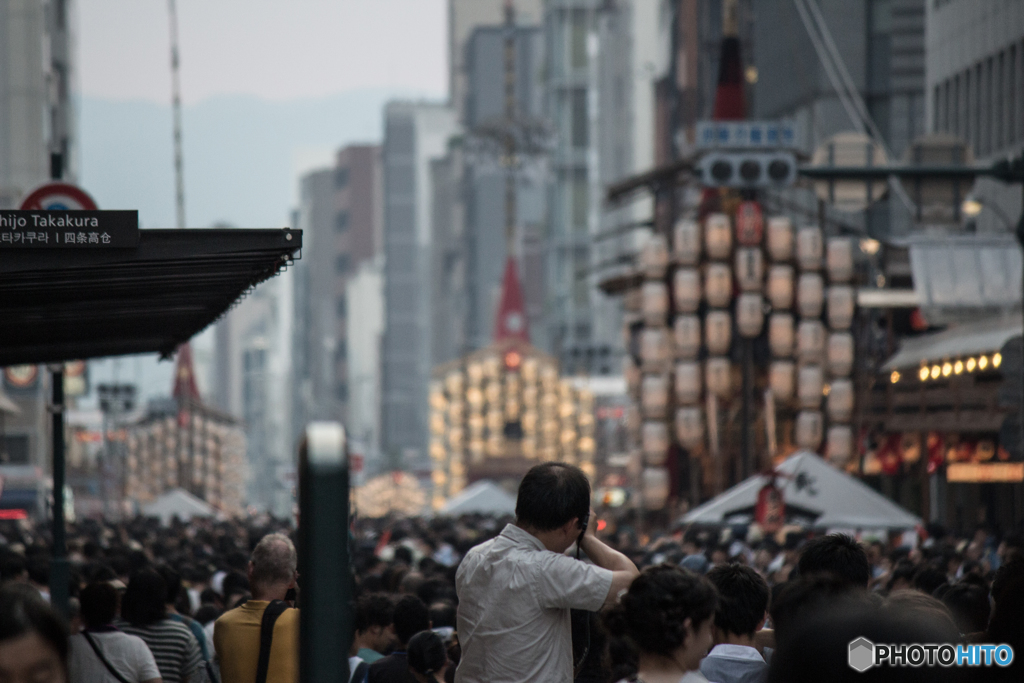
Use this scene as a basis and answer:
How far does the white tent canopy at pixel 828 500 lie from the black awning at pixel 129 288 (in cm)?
1162

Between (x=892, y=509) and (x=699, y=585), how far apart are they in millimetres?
16409

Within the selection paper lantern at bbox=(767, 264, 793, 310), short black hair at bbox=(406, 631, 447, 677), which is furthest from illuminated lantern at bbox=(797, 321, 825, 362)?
short black hair at bbox=(406, 631, 447, 677)

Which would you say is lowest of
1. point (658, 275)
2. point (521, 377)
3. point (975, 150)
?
point (521, 377)

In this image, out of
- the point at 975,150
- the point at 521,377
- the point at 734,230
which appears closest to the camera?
the point at 734,230

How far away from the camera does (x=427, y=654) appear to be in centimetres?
678

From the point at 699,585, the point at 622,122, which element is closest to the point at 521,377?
the point at 622,122

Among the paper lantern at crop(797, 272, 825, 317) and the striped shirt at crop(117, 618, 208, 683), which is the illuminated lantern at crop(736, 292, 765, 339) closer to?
the paper lantern at crop(797, 272, 825, 317)

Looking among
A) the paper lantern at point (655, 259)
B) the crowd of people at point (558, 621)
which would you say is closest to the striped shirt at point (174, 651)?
the crowd of people at point (558, 621)

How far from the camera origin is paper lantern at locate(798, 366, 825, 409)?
30.5 m

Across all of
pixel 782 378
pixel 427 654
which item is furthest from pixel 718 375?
pixel 427 654

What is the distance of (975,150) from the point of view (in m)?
36.4

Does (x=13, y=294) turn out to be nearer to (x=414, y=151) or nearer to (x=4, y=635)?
(x=4, y=635)

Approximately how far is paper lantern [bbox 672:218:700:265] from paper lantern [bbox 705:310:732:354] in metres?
1.19

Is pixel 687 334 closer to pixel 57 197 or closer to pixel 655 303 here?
pixel 655 303
